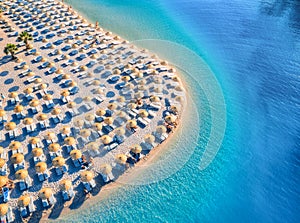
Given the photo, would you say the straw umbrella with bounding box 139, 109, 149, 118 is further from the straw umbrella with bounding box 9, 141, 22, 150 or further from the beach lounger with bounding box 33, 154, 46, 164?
the straw umbrella with bounding box 9, 141, 22, 150

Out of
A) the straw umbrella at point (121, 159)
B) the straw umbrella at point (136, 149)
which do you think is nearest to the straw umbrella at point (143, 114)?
the straw umbrella at point (136, 149)

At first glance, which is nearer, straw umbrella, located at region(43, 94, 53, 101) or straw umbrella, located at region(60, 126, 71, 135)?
straw umbrella, located at region(60, 126, 71, 135)

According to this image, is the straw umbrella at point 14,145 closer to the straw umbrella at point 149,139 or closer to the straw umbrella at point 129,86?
the straw umbrella at point 149,139

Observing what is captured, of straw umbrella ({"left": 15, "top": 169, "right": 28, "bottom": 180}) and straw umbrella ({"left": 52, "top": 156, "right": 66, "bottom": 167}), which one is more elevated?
straw umbrella ({"left": 52, "top": 156, "right": 66, "bottom": 167})

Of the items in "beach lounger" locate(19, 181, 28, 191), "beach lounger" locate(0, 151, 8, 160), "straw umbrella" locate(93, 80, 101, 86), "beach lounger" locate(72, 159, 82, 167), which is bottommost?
"beach lounger" locate(19, 181, 28, 191)

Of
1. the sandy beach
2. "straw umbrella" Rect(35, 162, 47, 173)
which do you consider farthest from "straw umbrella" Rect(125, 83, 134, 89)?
"straw umbrella" Rect(35, 162, 47, 173)

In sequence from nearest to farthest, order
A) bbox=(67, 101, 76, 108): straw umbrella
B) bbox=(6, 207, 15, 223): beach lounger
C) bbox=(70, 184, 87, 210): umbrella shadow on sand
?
1. bbox=(6, 207, 15, 223): beach lounger
2. bbox=(70, 184, 87, 210): umbrella shadow on sand
3. bbox=(67, 101, 76, 108): straw umbrella

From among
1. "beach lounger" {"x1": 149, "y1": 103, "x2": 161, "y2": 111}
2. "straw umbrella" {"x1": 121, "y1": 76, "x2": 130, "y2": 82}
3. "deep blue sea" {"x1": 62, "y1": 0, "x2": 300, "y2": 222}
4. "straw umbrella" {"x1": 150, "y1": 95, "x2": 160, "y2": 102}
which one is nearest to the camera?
"deep blue sea" {"x1": 62, "y1": 0, "x2": 300, "y2": 222}
